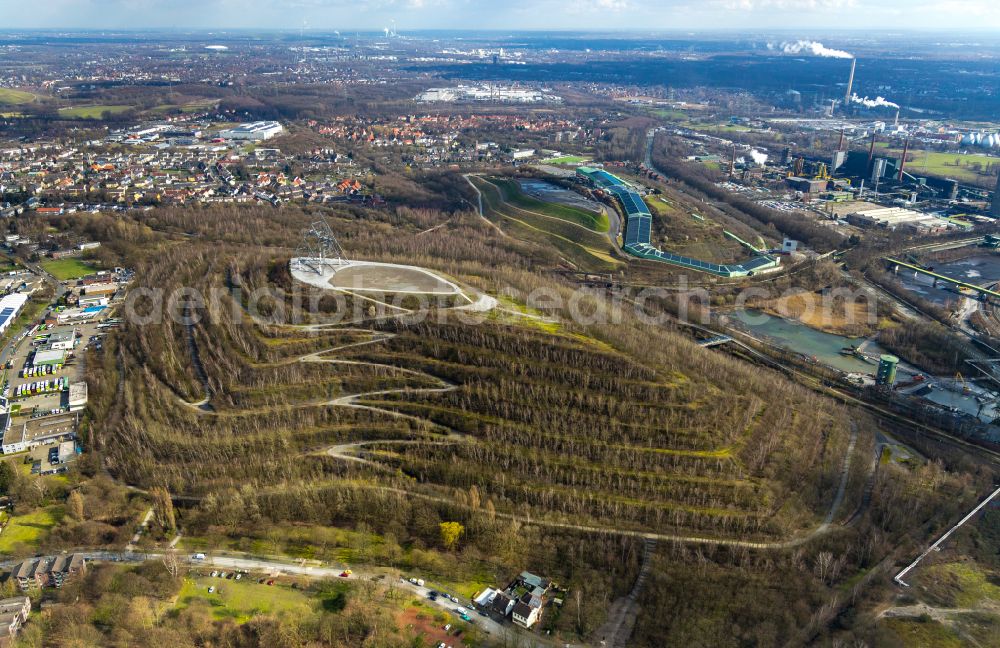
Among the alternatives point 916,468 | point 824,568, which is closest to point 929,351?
point 916,468

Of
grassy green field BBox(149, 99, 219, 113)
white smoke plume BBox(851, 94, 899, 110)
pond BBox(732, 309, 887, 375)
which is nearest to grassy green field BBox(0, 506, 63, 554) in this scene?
pond BBox(732, 309, 887, 375)

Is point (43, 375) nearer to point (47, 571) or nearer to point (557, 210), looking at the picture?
point (47, 571)

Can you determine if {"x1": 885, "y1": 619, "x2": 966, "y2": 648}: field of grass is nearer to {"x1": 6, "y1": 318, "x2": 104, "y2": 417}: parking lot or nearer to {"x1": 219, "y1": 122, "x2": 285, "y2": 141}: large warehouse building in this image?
{"x1": 6, "y1": 318, "x2": 104, "y2": 417}: parking lot

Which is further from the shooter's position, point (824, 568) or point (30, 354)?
point (30, 354)

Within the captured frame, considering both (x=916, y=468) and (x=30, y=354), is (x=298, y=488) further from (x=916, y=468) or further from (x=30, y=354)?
(x=916, y=468)

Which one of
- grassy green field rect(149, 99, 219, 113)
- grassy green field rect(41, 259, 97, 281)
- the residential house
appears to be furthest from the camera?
grassy green field rect(149, 99, 219, 113)

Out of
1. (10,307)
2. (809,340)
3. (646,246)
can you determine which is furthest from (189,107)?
(809,340)
